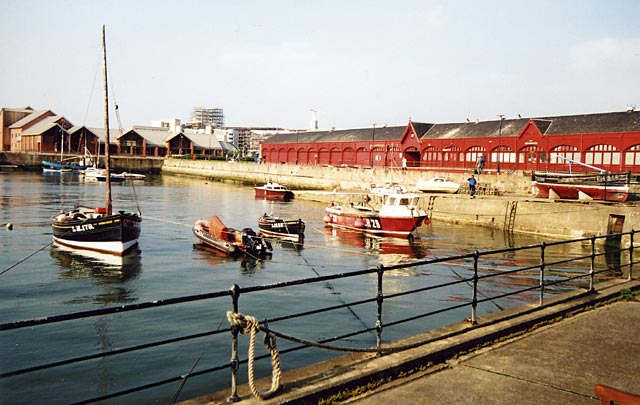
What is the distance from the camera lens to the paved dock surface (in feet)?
20.3

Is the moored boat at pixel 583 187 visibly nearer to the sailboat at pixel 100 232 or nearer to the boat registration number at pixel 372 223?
the boat registration number at pixel 372 223

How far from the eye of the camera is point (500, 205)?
42.5m

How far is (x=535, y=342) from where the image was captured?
26.7 feet

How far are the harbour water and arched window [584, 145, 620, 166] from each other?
1822 cm

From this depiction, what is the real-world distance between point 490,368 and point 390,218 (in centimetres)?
3010

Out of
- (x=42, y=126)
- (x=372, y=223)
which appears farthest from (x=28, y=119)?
(x=372, y=223)

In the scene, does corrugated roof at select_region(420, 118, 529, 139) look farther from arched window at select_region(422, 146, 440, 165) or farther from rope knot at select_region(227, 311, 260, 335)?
rope knot at select_region(227, 311, 260, 335)

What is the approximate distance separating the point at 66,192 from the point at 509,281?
60090 mm

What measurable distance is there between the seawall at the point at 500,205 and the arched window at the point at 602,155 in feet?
22.7

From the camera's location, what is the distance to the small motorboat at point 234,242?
28.9 m

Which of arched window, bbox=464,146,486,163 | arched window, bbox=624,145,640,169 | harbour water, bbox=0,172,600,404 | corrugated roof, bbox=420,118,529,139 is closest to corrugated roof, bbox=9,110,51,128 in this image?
harbour water, bbox=0,172,600,404

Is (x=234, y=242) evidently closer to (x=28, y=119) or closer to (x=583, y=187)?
(x=583, y=187)

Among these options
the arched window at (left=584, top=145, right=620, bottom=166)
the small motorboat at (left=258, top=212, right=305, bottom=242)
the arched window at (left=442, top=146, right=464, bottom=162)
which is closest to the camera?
the small motorboat at (left=258, top=212, right=305, bottom=242)

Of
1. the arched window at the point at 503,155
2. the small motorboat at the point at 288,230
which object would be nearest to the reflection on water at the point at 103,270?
the small motorboat at the point at 288,230
